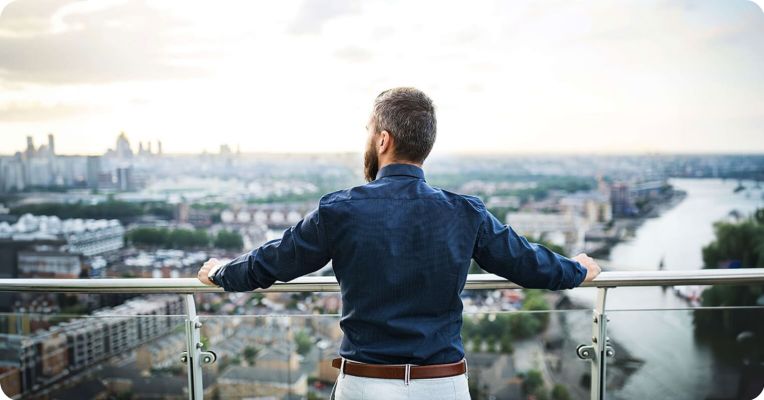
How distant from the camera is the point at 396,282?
3.63ft

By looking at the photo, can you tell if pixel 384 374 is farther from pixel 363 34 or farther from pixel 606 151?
pixel 363 34

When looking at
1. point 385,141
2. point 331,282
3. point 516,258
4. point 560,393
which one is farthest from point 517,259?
point 560,393

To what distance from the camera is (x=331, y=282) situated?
1.64 metres

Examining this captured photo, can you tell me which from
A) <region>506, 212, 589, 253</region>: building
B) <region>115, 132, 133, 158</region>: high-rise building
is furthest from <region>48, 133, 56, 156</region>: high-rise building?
<region>506, 212, 589, 253</region>: building

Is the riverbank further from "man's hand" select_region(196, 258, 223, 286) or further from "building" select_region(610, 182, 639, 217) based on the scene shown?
"man's hand" select_region(196, 258, 223, 286)

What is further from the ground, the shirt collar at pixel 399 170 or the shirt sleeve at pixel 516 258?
the shirt collar at pixel 399 170

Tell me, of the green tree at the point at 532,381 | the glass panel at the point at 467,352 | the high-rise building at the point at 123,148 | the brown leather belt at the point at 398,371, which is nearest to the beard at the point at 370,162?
the brown leather belt at the point at 398,371

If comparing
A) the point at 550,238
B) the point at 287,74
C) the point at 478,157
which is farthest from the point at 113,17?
the point at 550,238

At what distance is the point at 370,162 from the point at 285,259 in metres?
0.28

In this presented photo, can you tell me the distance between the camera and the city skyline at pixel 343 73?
1625cm

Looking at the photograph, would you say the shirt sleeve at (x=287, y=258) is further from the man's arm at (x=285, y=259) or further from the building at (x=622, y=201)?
the building at (x=622, y=201)

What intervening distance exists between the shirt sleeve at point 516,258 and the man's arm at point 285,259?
333mm

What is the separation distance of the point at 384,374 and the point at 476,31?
1780cm

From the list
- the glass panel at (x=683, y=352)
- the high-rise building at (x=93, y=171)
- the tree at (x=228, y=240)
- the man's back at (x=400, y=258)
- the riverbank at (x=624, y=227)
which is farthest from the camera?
the high-rise building at (x=93, y=171)
